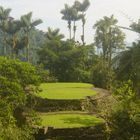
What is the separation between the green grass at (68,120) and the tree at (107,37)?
23594 mm

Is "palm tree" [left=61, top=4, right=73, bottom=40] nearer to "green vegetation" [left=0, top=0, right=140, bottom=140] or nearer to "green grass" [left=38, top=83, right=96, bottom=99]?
"green vegetation" [left=0, top=0, right=140, bottom=140]

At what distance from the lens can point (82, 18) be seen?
46875mm

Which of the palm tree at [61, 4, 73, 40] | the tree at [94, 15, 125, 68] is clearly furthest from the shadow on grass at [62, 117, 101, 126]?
the palm tree at [61, 4, 73, 40]

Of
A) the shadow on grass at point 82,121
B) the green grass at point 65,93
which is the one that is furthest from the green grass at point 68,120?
the green grass at point 65,93

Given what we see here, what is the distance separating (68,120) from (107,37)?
90.3ft

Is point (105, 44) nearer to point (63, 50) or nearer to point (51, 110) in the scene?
point (63, 50)

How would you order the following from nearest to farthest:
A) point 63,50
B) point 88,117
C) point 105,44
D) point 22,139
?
point 22,139 < point 88,117 < point 63,50 < point 105,44

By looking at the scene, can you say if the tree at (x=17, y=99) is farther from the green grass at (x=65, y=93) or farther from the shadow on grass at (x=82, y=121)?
the shadow on grass at (x=82, y=121)

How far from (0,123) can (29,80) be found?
16.2 feet

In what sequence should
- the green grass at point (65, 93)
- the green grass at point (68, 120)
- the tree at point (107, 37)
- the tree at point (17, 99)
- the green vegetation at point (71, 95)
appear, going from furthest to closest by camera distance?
the tree at point (107, 37) → the green grass at point (65, 93) → the green grass at point (68, 120) → the tree at point (17, 99) → the green vegetation at point (71, 95)

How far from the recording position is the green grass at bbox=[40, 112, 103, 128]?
17.1 meters

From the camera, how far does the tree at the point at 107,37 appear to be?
43.2 metres

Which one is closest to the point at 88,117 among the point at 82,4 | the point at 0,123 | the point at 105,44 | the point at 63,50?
the point at 0,123

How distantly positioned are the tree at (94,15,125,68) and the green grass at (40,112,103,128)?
2359 centimetres
